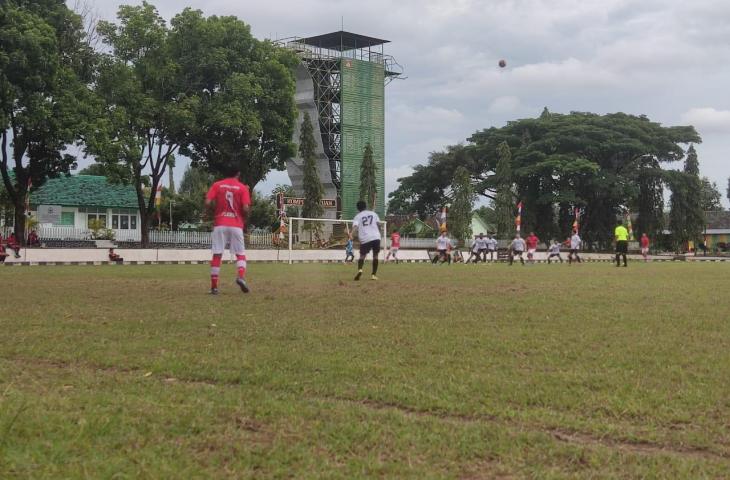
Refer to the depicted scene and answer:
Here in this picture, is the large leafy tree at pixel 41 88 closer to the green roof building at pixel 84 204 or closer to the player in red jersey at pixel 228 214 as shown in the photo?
the green roof building at pixel 84 204

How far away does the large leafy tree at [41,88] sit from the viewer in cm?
2905

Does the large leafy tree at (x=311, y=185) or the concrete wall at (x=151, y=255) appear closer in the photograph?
the concrete wall at (x=151, y=255)

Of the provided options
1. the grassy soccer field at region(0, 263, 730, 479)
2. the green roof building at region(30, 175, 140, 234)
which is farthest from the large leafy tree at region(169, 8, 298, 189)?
the grassy soccer field at region(0, 263, 730, 479)

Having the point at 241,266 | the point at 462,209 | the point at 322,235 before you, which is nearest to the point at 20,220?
the point at 322,235

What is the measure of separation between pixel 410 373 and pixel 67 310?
516 cm

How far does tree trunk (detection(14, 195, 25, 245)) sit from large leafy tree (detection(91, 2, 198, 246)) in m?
4.69

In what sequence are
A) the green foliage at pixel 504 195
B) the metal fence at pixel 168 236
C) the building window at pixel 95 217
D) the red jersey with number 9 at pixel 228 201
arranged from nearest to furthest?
1. the red jersey with number 9 at pixel 228 201
2. the metal fence at pixel 168 236
3. the building window at pixel 95 217
4. the green foliage at pixel 504 195

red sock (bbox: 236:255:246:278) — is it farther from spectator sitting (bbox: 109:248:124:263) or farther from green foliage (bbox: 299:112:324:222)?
green foliage (bbox: 299:112:324:222)

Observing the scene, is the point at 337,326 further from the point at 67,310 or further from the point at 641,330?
the point at 67,310

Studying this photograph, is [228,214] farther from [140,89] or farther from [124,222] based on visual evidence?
[124,222]

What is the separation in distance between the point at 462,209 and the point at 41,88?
3211 cm

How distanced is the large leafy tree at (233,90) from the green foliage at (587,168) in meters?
21.4

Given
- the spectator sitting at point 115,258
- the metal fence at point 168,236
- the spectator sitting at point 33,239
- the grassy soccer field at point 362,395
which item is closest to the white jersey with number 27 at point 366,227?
the grassy soccer field at point 362,395

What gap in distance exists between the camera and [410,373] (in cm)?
471
